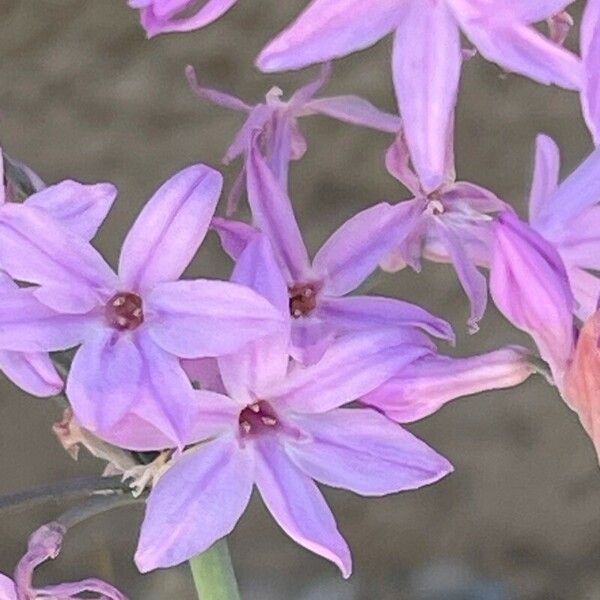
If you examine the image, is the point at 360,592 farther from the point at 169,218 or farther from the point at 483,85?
the point at 169,218

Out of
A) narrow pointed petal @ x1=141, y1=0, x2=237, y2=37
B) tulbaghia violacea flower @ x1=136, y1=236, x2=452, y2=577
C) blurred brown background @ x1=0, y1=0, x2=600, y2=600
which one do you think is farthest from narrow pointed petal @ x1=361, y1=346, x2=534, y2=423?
blurred brown background @ x1=0, y1=0, x2=600, y2=600

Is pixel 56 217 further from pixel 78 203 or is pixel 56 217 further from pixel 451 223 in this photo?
pixel 451 223

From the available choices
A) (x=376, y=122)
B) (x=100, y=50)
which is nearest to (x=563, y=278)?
(x=376, y=122)

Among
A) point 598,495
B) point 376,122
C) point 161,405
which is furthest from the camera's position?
point 598,495

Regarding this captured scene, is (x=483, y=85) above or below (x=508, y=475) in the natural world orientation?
above

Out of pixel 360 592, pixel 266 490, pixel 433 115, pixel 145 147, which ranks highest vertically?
pixel 433 115

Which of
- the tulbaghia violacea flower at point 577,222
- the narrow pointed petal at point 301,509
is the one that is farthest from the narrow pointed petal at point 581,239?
the narrow pointed petal at point 301,509

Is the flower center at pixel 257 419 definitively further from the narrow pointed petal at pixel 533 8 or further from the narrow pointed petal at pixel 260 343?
the narrow pointed petal at pixel 533 8

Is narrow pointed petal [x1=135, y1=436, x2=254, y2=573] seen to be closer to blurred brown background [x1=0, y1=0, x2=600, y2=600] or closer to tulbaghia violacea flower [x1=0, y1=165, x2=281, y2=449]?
tulbaghia violacea flower [x1=0, y1=165, x2=281, y2=449]
